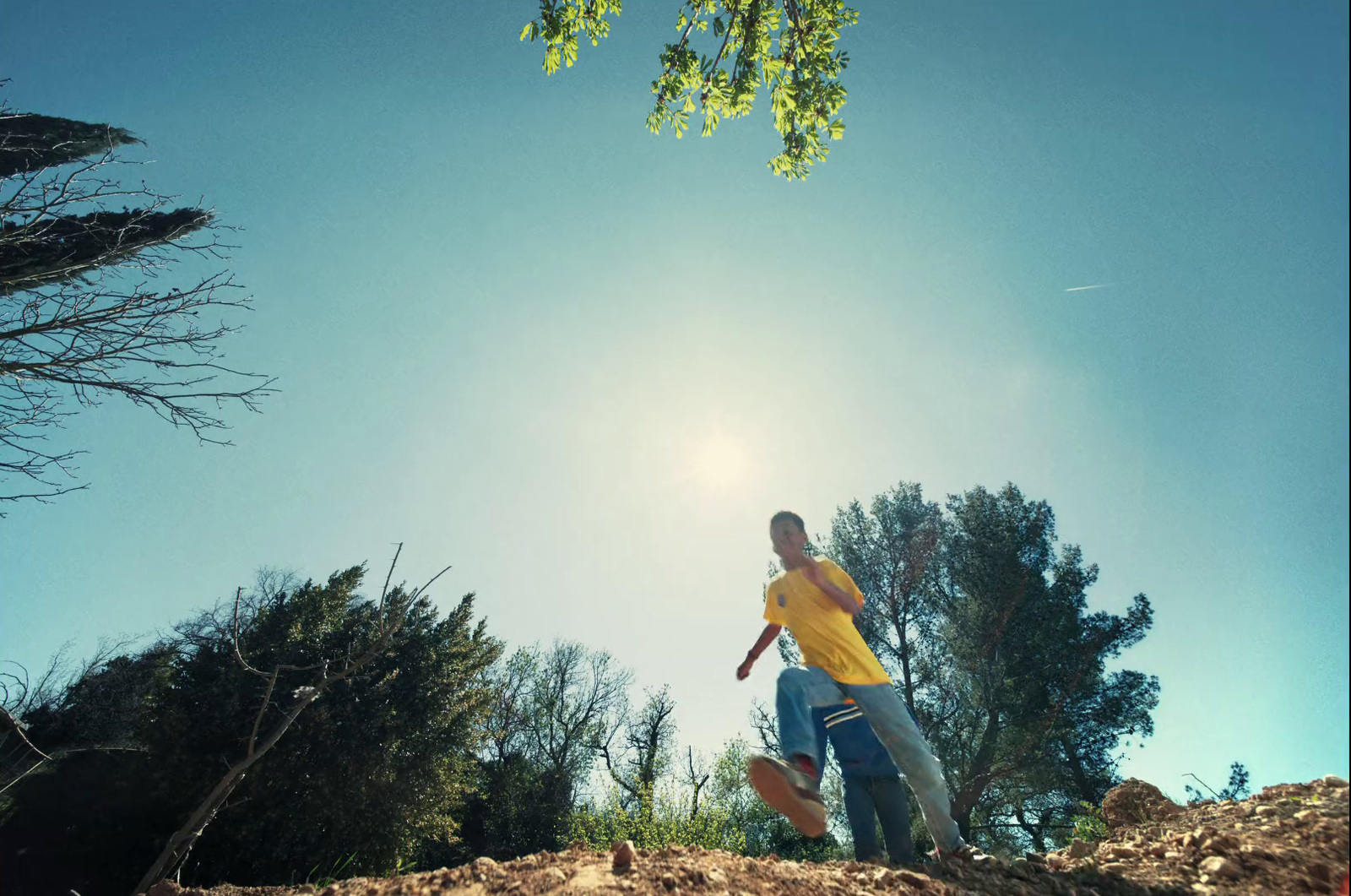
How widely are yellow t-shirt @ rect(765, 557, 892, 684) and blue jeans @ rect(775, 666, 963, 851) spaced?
8 centimetres

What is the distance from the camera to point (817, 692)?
3143 millimetres

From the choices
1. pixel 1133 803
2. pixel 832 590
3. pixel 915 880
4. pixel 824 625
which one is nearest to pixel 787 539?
pixel 832 590

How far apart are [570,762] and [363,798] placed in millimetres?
15380

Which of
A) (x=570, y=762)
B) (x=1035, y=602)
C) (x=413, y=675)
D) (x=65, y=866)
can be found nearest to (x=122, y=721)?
(x=65, y=866)

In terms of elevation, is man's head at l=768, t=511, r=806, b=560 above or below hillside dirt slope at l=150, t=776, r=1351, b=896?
above

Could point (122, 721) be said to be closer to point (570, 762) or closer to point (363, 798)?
point (363, 798)

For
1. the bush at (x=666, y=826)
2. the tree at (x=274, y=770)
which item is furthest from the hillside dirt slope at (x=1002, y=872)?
the bush at (x=666, y=826)

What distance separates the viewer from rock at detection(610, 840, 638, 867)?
2.31m

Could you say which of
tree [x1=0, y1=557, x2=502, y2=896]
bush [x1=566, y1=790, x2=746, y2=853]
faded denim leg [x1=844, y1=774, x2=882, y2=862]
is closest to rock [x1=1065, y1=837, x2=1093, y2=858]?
faded denim leg [x1=844, y1=774, x2=882, y2=862]

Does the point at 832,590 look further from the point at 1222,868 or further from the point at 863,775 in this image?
the point at 1222,868

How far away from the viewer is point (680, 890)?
1990 millimetres

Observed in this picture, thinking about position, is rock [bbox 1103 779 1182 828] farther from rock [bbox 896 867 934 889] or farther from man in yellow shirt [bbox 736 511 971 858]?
rock [bbox 896 867 934 889]

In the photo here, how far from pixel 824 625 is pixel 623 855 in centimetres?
173

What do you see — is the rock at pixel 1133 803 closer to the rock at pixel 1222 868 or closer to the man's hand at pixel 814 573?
the rock at pixel 1222 868
